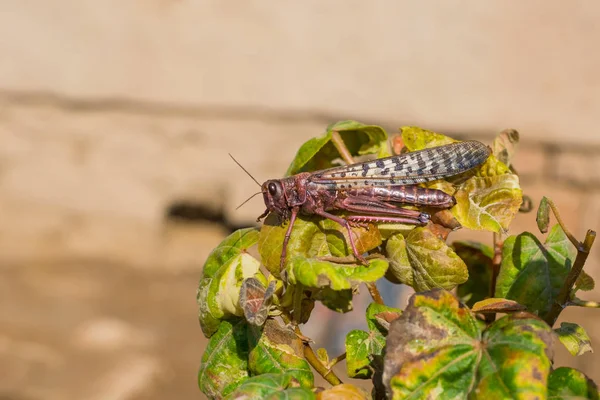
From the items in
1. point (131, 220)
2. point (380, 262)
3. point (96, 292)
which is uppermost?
point (380, 262)

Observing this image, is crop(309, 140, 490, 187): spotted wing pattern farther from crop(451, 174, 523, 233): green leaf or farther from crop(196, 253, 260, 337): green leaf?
crop(196, 253, 260, 337): green leaf

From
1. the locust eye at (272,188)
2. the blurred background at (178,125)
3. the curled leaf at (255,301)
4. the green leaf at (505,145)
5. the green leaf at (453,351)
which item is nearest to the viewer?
the green leaf at (453,351)

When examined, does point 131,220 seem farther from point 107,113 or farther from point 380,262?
point 380,262

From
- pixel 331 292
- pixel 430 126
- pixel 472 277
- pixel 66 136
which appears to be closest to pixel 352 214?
pixel 331 292

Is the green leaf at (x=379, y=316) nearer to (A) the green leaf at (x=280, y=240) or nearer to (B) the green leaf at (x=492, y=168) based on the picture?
(A) the green leaf at (x=280, y=240)

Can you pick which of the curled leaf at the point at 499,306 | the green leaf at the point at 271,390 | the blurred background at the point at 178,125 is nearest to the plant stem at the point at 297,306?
the green leaf at the point at 271,390

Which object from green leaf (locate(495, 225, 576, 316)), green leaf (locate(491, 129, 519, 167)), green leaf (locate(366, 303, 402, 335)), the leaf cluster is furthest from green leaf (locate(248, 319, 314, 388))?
green leaf (locate(491, 129, 519, 167))

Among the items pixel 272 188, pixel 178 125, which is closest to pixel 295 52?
pixel 178 125
